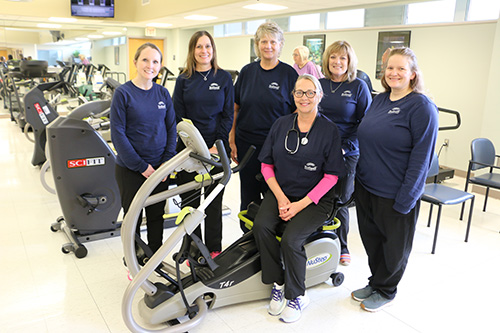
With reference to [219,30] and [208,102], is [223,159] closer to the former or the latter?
[208,102]

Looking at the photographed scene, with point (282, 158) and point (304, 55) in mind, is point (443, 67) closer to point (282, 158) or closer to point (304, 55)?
point (304, 55)

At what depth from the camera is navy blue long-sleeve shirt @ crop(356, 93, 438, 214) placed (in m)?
2.26

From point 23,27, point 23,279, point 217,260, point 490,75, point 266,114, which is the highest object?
point 23,27

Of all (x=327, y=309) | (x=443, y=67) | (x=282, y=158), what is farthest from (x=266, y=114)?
(x=443, y=67)

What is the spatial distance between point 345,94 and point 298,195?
80 centimetres

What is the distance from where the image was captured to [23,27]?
916cm

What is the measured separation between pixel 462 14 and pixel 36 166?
6189 mm

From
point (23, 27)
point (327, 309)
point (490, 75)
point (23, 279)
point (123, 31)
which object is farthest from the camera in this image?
point (123, 31)

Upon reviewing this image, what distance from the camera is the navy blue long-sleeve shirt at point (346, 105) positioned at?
284 cm

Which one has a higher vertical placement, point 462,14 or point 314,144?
point 462,14

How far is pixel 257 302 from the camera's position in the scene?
8.83 ft

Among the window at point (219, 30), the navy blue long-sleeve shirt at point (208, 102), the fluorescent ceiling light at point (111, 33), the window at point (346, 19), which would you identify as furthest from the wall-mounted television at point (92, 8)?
the navy blue long-sleeve shirt at point (208, 102)

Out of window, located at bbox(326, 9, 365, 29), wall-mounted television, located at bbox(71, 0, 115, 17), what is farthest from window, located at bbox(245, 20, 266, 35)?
wall-mounted television, located at bbox(71, 0, 115, 17)

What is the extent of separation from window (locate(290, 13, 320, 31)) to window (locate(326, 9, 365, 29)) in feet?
1.18
